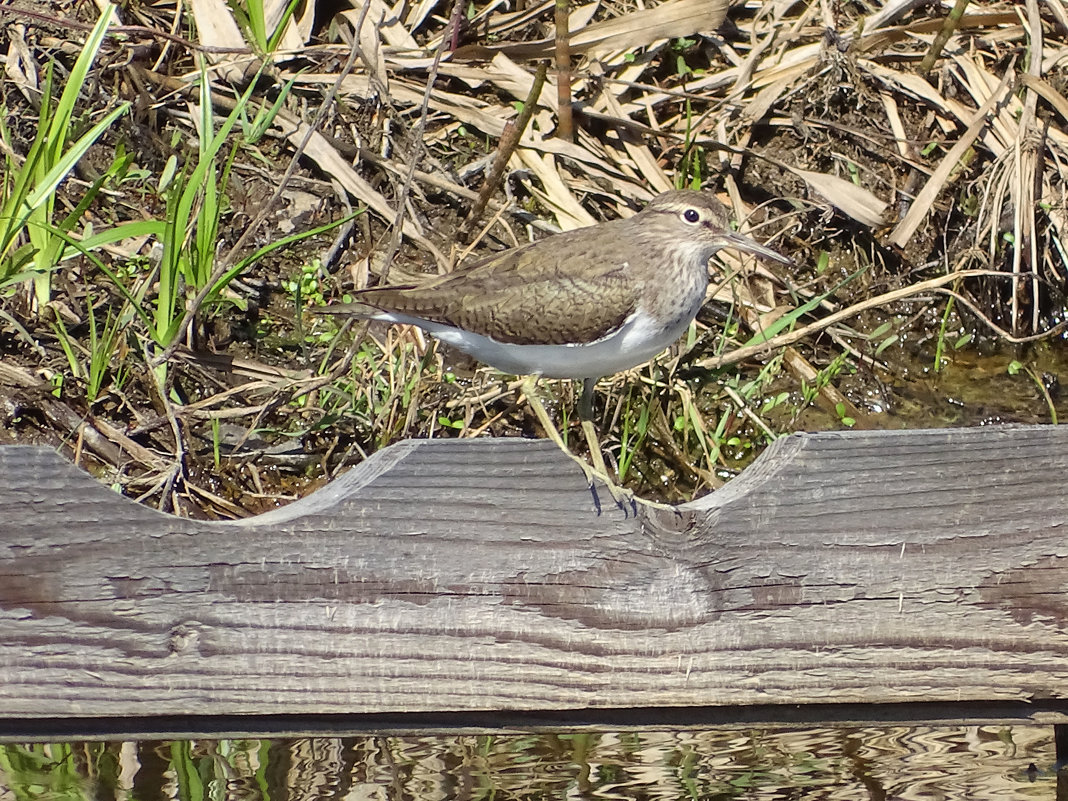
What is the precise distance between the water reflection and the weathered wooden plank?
1041 mm

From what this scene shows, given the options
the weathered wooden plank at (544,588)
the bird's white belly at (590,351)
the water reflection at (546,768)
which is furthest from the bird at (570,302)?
the weathered wooden plank at (544,588)

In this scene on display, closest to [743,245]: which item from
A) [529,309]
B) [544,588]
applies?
[529,309]

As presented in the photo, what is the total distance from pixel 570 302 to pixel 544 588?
5.82ft

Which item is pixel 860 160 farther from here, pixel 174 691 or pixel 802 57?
pixel 174 691

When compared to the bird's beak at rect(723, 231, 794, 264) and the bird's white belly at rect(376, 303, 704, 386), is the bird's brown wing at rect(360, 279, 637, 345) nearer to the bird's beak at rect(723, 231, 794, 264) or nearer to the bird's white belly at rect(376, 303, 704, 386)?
the bird's white belly at rect(376, 303, 704, 386)

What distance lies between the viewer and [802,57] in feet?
19.4

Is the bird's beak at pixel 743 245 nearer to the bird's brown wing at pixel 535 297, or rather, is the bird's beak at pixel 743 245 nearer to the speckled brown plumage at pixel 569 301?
the speckled brown plumage at pixel 569 301

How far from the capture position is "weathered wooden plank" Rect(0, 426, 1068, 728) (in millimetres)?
2174

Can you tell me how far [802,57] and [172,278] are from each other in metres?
3.09

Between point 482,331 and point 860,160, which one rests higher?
point 860,160

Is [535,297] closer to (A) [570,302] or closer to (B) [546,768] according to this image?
(A) [570,302]

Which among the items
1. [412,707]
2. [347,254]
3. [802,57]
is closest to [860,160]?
[802,57]

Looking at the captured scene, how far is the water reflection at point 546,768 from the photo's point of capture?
3369mm

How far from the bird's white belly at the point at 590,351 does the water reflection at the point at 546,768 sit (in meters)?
1.08
